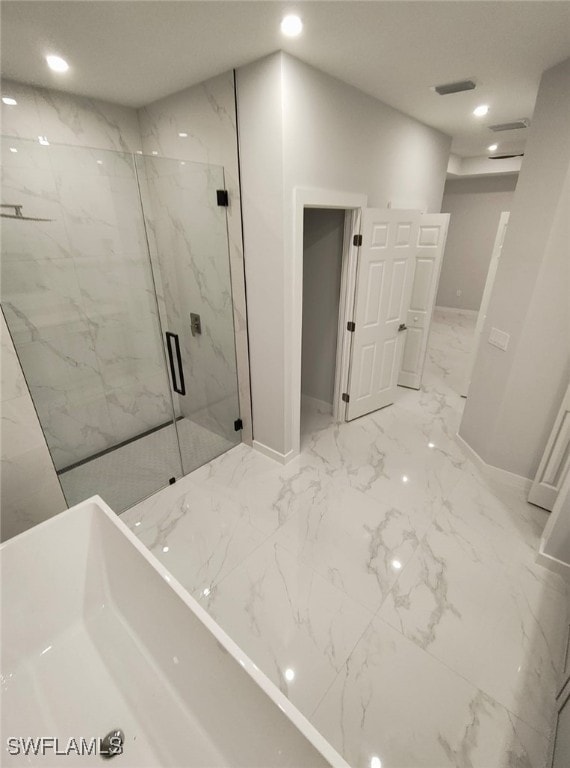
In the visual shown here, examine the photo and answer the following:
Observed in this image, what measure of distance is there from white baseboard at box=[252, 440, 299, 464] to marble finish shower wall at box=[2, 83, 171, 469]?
3.97 ft

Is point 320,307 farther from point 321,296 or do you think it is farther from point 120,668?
point 120,668

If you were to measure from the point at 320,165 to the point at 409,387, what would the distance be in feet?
9.06

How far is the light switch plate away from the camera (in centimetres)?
251

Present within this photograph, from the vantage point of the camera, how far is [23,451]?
5.78 ft

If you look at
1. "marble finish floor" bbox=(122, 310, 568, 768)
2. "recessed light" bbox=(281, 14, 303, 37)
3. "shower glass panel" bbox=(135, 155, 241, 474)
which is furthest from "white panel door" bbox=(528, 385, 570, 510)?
"recessed light" bbox=(281, 14, 303, 37)

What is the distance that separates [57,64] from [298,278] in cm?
183

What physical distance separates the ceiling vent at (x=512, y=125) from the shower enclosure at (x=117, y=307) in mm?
2980

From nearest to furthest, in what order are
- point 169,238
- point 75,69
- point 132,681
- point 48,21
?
1. point 132,681
2. point 48,21
3. point 75,69
4. point 169,238

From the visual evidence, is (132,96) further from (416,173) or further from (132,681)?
(132,681)

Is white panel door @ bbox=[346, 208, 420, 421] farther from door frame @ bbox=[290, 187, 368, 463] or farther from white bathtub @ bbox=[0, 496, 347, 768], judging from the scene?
white bathtub @ bbox=[0, 496, 347, 768]

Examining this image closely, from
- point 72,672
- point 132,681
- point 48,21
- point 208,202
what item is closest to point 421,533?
point 132,681

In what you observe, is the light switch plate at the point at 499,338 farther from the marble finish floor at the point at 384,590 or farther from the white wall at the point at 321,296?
the white wall at the point at 321,296

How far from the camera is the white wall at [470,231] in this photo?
6.32 meters

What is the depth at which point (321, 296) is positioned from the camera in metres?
3.45
